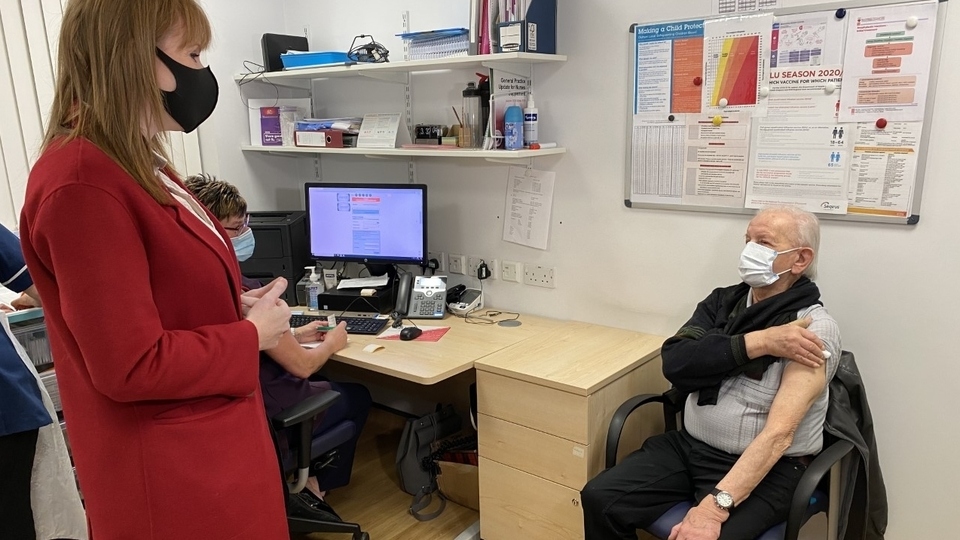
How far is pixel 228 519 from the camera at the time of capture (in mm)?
1214

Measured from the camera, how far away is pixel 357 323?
263cm

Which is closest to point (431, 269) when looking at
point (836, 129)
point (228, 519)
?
point (836, 129)

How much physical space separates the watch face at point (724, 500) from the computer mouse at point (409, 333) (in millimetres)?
1177

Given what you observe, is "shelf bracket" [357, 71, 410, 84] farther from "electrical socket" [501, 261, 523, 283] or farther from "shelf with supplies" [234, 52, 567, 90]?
"electrical socket" [501, 261, 523, 283]

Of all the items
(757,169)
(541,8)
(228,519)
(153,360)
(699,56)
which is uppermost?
(541,8)

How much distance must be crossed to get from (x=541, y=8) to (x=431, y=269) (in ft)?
3.95

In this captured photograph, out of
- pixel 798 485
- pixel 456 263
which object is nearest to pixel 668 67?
pixel 456 263

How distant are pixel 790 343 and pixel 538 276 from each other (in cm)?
116

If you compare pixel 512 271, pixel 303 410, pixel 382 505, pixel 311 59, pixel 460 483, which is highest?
pixel 311 59

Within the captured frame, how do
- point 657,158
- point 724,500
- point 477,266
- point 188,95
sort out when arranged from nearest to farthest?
point 188,95
point 724,500
point 657,158
point 477,266

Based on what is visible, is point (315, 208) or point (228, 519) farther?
point (315, 208)

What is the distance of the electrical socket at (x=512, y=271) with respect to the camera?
2812 millimetres

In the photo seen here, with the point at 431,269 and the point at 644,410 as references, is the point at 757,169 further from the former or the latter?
the point at 431,269

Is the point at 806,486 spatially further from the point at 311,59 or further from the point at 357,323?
the point at 311,59
